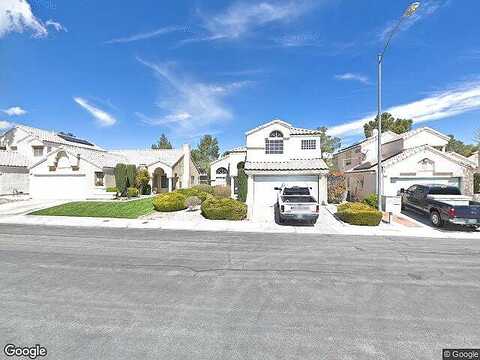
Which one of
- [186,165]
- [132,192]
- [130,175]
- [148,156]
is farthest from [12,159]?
[186,165]

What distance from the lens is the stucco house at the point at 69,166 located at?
980 inches

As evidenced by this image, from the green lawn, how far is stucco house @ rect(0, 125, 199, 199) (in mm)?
5702

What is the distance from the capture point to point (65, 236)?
10.9 m

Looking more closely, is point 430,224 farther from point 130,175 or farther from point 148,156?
point 148,156

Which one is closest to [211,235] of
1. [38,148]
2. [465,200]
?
[465,200]

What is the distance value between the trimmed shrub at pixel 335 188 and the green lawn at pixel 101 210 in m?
15.8

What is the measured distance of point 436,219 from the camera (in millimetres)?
13781

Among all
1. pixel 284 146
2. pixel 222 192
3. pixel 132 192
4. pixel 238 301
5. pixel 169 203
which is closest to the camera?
pixel 238 301

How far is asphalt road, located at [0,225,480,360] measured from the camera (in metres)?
3.65

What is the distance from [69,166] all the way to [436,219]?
31288mm

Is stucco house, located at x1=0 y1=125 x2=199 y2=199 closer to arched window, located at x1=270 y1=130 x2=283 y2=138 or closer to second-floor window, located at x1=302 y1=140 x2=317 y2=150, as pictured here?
arched window, located at x1=270 y1=130 x2=283 y2=138

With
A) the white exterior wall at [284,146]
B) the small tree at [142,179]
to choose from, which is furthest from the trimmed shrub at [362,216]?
the small tree at [142,179]

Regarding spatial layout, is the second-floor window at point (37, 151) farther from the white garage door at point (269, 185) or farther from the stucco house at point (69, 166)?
the white garage door at point (269, 185)

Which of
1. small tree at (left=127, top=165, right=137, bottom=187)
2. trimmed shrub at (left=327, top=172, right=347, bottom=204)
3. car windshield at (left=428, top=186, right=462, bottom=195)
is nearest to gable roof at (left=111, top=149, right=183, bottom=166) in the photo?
small tree at (left=127, top=165, right=137, bottom=187)
